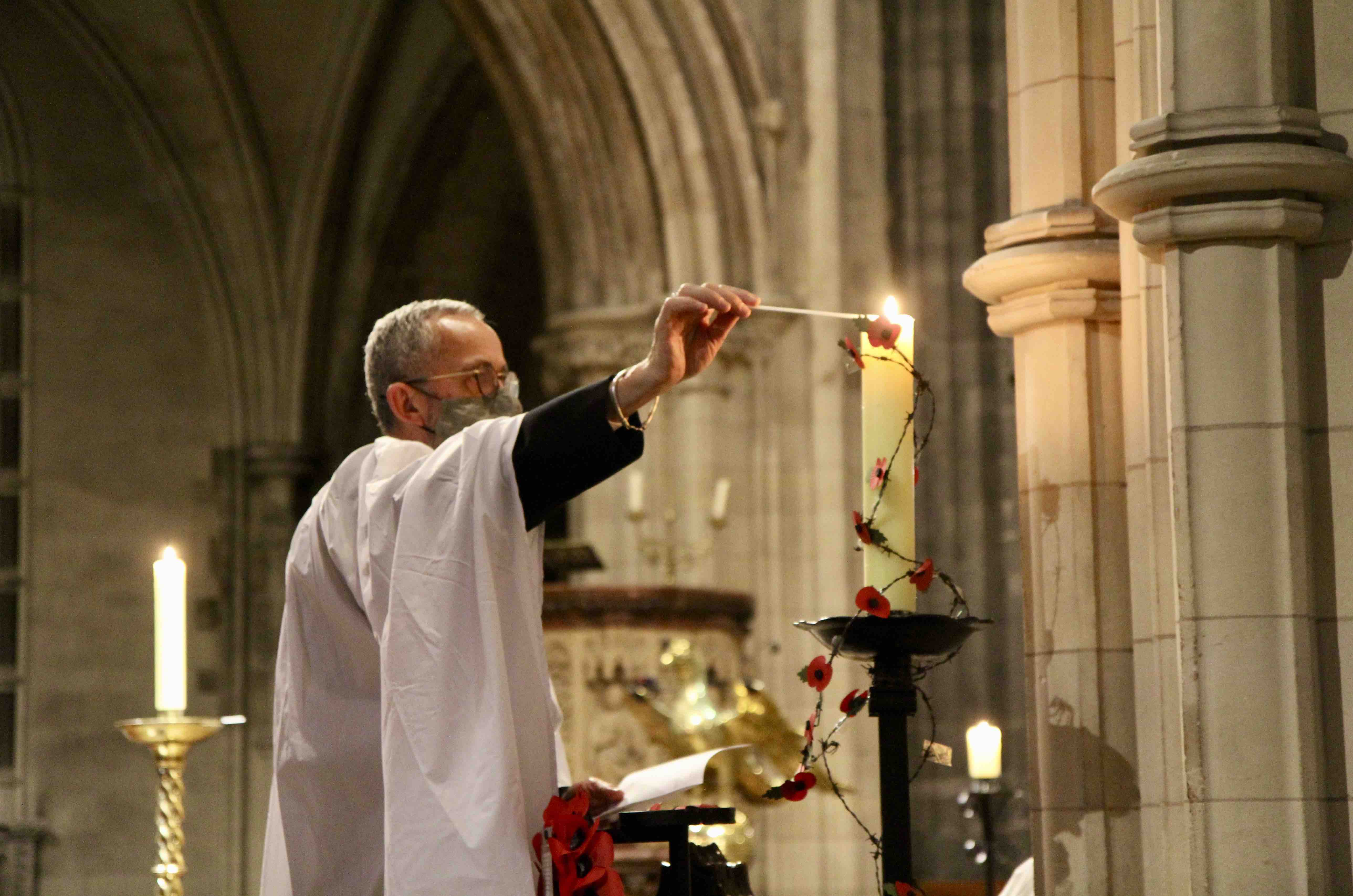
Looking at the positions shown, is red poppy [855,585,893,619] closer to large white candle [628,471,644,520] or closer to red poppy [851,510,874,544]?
red poppy [851,510,874,544]

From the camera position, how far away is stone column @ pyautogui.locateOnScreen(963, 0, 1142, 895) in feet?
10.7

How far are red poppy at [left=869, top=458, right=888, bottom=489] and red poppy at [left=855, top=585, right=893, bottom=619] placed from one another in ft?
0.48

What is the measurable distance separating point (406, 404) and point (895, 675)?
75 cm

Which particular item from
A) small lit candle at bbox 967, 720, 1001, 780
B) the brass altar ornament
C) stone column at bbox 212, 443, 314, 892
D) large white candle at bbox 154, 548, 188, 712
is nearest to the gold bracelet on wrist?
large white candle at bbox 154, 548, 188, 712

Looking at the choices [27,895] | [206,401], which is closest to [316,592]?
[27,895]

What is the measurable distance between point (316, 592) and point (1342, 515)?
1245 millimetres

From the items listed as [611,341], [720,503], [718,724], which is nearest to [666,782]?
[718,724]

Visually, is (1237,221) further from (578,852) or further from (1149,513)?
(578,852)

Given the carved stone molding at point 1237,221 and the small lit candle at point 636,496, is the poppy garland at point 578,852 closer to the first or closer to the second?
the carved stone molding at point 1237,221

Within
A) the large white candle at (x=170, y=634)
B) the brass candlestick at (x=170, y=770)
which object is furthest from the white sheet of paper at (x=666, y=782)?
the large white candle at (x=170, y=634)

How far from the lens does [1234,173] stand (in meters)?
2.46

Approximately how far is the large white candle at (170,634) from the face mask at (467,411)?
82 centimetres

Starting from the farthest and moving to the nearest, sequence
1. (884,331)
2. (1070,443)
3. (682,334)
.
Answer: (1070,443), (884,331), (682,334)

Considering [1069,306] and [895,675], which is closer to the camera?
[895,675]
